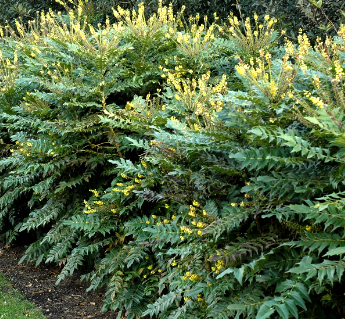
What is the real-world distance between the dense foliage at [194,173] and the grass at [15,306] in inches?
21.4

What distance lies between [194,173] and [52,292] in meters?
2.81

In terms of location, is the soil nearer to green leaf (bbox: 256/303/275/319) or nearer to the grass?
the grass

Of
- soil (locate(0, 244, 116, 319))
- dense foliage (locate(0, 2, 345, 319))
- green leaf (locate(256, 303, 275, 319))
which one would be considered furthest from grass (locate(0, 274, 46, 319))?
green leaf (locate(256, 303, 275, 319))

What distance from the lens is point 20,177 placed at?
5.24 metres

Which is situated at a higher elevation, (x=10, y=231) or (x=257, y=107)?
(x=257, y=107)

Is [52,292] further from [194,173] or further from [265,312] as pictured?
[265,312]

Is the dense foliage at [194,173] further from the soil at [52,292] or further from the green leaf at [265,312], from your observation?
the soil at [52,292]

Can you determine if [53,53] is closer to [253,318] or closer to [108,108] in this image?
[108,108]

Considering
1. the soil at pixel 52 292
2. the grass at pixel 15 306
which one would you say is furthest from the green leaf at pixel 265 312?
the grass at pixel 15 306

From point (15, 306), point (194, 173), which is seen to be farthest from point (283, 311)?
point (15, 306)

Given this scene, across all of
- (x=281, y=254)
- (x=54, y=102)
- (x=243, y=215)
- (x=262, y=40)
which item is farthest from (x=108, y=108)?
(x=281, y=254)

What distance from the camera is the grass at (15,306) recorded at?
449 centimetres

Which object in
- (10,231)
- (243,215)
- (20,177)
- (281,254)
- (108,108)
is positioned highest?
(108,108)

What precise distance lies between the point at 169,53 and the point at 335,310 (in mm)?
3470
